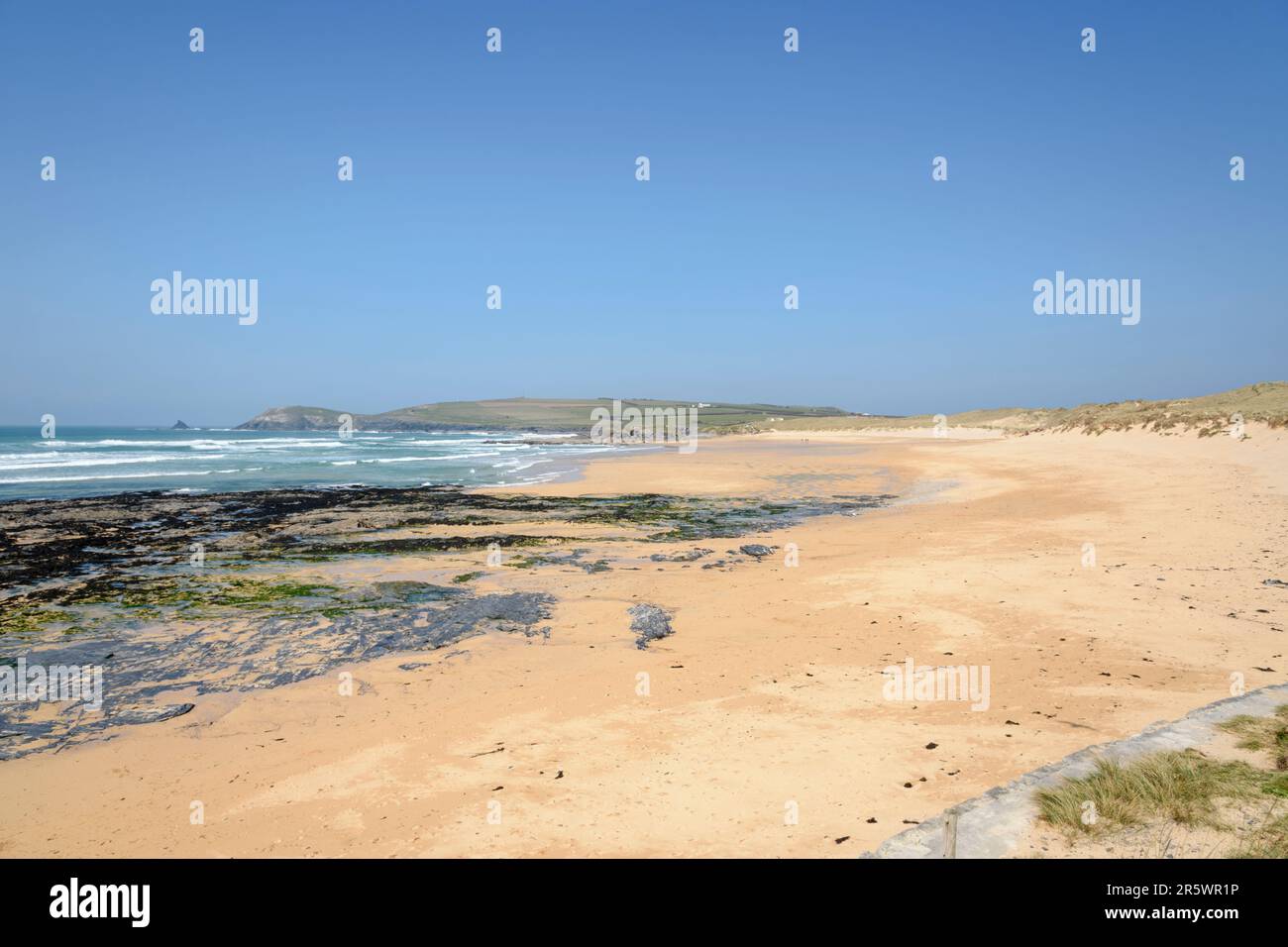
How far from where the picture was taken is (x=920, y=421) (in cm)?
9950

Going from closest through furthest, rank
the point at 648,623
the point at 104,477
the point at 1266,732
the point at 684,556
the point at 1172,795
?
the point at 1172,795
the point at 1266,732
the point at 648,623
the point at 684,556
the point at 104,477

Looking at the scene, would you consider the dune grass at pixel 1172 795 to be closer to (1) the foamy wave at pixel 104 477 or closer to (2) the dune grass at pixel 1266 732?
(2) the dune grass at pixel 1266 732

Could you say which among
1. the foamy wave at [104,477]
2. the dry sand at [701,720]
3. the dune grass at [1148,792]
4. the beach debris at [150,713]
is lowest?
the beach debris at [150,713]

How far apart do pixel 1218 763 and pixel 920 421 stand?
101965mm

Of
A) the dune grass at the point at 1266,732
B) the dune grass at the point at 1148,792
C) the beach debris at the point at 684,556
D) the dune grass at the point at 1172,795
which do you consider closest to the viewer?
the dune grass at the point at 1172,795

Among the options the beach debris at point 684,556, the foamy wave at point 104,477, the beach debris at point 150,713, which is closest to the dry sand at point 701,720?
the beach debris at point 150,713

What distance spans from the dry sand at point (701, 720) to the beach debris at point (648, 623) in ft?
0.88

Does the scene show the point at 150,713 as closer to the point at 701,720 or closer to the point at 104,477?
the point at 701,720

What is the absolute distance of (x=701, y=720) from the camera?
7.00m

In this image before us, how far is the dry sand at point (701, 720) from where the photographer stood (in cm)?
519

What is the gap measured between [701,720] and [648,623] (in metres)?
3.48

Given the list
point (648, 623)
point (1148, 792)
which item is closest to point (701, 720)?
point (648, 623)
